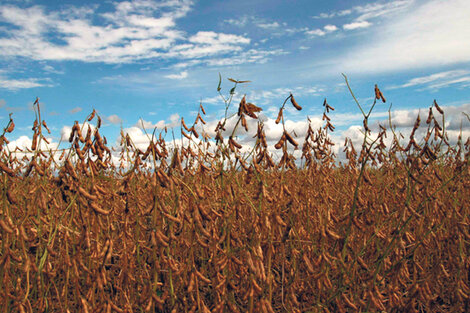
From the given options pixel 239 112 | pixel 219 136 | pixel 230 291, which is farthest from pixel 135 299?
pixel 239 112

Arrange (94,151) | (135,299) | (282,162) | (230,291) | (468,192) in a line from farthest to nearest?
(468,192) → (135,299) → (282,162) → (94,151) → (230,291)

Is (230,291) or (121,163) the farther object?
(121,163)

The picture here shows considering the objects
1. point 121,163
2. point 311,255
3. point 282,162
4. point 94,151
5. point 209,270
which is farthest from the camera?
point 121,163

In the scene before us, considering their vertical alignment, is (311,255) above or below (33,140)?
below

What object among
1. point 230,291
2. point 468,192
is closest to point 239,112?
point 230,291

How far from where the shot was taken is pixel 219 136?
67.3 inches

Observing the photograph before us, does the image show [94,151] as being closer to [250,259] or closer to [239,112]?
[239,112]

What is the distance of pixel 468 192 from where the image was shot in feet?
13.1

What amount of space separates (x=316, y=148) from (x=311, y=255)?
48.0 inches

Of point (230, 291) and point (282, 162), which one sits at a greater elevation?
point (282, 162)

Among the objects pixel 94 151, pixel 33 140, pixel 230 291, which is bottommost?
pixel 230 291

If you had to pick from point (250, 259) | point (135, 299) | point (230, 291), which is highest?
point (250, 259)

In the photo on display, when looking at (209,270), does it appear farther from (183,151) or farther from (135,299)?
(183,151)

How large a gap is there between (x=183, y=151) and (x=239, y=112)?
1.75 m
